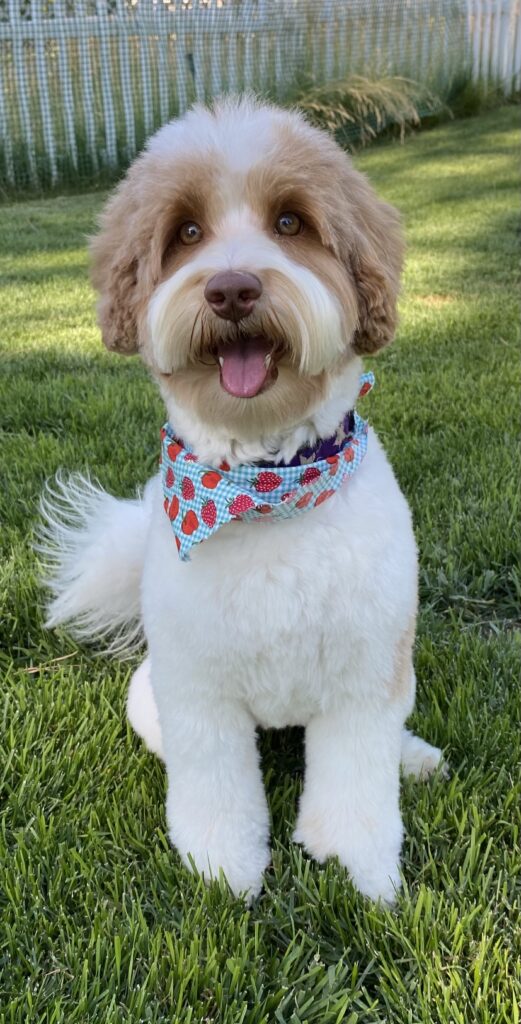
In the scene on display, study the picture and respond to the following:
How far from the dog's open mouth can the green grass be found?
926 mm

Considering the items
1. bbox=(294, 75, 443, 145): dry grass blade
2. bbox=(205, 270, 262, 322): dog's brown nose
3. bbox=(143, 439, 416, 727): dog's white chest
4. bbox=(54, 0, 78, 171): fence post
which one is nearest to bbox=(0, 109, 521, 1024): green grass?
bbox=(143, 439, 416, 727): dog's white chest

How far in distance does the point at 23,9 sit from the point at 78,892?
386 inches

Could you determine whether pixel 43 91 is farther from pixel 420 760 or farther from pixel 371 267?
pixel 420 760

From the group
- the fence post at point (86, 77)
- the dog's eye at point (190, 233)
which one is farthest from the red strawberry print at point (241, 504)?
the fence post at point (86, 77)

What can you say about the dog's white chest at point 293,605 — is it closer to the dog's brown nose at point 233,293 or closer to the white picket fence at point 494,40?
the dog's brown nose at point 233,293

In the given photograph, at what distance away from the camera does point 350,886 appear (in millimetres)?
1728

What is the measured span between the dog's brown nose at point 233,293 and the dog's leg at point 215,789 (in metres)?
0.74

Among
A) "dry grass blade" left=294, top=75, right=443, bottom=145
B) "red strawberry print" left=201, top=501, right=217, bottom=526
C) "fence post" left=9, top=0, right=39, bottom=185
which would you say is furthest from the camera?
"dry grass blade" left=294, top=75, right=443, bottom=145

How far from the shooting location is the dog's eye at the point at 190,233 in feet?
5.31

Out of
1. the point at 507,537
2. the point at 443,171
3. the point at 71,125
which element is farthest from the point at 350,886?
the point at 71,125

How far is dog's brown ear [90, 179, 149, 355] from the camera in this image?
1.65 metres

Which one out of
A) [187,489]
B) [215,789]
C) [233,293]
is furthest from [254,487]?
[215,789]

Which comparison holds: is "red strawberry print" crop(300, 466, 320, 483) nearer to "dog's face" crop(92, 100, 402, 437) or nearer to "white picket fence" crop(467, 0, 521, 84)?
"dog's face" crop(92, 100, 402, 437)

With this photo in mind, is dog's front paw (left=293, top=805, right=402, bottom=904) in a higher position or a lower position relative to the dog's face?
lower
